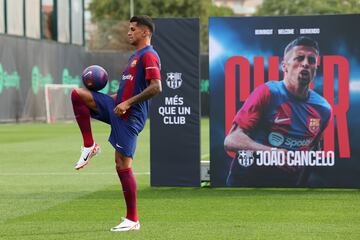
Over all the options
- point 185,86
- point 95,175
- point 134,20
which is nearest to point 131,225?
point 134,20

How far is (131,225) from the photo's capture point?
391 inches

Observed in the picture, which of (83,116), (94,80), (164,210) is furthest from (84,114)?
(164,210)

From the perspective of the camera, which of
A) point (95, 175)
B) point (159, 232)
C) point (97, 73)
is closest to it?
point (159, 232)

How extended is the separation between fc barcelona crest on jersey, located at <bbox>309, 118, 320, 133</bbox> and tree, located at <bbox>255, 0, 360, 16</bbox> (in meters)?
99.9

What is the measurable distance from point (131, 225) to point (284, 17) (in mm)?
4839

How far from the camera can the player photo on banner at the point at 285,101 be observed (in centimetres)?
1364

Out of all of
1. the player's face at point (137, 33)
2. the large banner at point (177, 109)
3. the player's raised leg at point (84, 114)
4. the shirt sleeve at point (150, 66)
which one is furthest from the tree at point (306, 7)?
the shirt sleeve at point (150, 66)

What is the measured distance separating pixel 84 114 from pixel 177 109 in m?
3.78

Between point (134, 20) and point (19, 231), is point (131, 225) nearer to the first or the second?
point (19, 231)

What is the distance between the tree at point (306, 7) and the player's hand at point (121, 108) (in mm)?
104050

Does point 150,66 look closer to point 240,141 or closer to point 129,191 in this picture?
point 129,191

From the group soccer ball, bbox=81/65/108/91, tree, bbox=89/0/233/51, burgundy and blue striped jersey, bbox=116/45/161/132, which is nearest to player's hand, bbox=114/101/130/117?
burgundy and blue striped jersey, bbox=116/45/161/132

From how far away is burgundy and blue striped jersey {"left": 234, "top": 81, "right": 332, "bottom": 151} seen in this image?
44.9 feet

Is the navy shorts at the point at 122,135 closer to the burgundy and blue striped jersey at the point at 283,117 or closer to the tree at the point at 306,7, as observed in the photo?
the burgundy and blue striped jersey at the point at 283,117
